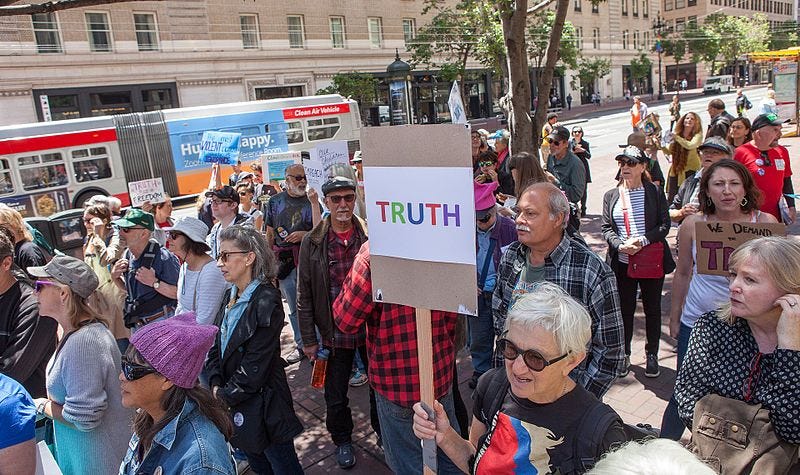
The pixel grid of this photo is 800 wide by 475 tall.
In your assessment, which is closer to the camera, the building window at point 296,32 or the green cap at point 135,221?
the green cap at point 135,221

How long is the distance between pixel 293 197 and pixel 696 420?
14.9ft

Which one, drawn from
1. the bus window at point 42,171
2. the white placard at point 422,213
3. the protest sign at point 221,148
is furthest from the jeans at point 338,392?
the bus window at point 42,171

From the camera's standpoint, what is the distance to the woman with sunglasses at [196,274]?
383cm

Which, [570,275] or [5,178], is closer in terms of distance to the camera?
[570,275]

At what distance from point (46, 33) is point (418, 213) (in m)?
27.9

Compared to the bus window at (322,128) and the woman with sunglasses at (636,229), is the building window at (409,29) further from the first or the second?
the woman with sunglasses at (636,229)

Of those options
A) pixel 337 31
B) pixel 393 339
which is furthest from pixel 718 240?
pixel 337 31

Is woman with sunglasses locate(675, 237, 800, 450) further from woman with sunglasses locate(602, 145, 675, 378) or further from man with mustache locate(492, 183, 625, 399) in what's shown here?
woman with sunglasses locate(602, 145, 675, 378)

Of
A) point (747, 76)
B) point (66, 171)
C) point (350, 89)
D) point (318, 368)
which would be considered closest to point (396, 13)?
point (350, 89)

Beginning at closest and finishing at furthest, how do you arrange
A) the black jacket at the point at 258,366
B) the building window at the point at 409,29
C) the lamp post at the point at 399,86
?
the black jacket at the point at 258,366, the lamp post at the point at 399,86, the building window at the point at 409,29

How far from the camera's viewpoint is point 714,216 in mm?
3420

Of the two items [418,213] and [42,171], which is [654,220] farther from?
[42,171]

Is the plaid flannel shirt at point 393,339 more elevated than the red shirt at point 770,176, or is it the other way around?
the red shirt at point 770,176

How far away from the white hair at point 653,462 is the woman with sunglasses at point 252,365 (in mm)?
2213
